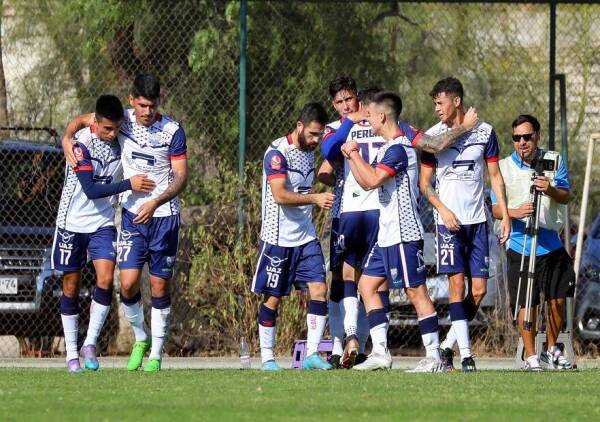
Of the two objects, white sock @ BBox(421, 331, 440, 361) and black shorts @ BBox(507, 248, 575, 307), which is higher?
black shorts @ BBox(507, 248, 575, 307)

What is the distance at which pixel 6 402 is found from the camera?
381 inches

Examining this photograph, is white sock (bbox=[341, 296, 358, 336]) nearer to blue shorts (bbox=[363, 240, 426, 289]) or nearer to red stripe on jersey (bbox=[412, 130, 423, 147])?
blue shorts (bbox=[363, 240, 426, 289])

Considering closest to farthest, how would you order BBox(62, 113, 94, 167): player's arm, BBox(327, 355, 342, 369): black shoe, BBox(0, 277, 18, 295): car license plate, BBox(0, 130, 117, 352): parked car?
BBox(62, 113, 94, 167): player's arm
BBox(327, 355, 342, 369): black shoe
BBox(0, 277, 18, 295): car license plate
BBox(0, 130, 117, 352): parked car

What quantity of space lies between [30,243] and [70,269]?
3684mm

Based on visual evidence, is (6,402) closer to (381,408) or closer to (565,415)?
(381,408)

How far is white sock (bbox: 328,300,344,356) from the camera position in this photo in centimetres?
1372

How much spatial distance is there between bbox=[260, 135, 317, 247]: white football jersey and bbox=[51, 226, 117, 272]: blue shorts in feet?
4.54

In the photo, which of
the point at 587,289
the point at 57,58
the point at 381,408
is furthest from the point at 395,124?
the point at 57,58

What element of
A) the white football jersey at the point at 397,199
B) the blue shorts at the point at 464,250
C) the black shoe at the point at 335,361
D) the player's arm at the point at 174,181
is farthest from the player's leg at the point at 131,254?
the blue shorts at the point at 464,250

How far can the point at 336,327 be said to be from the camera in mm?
13898

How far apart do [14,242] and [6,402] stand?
6.90m

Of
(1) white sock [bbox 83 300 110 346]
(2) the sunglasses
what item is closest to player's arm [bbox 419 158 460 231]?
(2) the sunglasses

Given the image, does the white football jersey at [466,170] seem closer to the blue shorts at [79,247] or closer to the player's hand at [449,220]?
the player's hand at [449,220]

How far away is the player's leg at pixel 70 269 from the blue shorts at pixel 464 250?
2.99 meters
